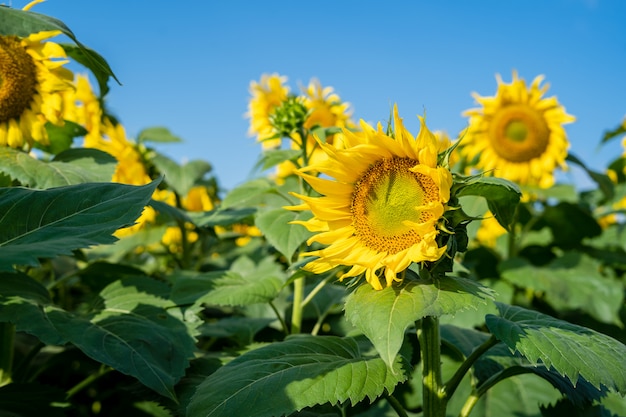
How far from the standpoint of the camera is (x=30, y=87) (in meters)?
2.07

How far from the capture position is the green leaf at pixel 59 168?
73.7 inches

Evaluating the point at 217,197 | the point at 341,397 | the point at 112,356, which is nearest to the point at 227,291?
the point at 112,356

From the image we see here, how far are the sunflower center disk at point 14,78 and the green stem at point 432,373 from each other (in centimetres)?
139

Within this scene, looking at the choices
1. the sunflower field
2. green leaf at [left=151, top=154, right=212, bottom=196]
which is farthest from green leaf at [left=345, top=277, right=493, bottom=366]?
green leaf at [left=151, top=154, right=212, bottom=196]

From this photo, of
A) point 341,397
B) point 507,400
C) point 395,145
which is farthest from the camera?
point 507,400

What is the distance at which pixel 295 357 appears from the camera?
143cm

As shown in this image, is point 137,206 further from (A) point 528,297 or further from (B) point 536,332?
(A) point 528,297

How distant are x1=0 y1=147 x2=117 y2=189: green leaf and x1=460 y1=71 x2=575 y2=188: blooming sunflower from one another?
7.24ft

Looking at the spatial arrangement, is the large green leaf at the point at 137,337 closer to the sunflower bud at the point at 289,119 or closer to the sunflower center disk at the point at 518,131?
the sunflower bud at the point at 289,119

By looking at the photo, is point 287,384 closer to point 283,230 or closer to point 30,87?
point 283,230

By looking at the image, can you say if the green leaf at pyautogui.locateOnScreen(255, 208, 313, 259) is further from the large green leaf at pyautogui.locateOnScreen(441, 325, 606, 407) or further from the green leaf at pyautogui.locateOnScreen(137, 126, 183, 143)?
the green leaf at pyautogui.locateOnScreen(137, 126, 183, 143)

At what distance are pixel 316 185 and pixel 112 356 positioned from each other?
609mm

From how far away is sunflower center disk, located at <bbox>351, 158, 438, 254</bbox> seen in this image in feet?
4.55

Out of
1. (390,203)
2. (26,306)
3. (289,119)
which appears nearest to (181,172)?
(289,119)
